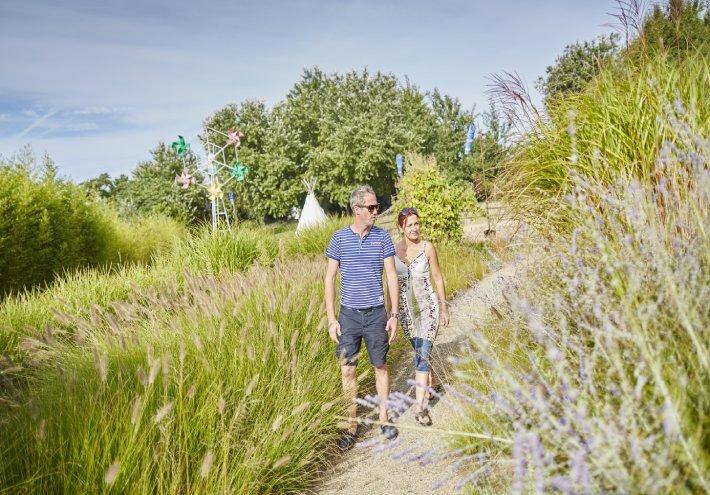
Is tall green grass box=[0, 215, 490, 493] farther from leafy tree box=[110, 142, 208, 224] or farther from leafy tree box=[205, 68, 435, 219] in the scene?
leafy tree box=[110, 142, 208, 224]

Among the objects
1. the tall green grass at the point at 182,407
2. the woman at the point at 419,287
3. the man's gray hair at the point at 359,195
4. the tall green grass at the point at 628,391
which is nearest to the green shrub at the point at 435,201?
the tall green grass at the point at 182,407

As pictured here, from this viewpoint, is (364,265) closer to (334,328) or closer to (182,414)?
(334,328)

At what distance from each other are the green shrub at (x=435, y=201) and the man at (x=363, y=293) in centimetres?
761

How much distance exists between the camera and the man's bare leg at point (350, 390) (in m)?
3.82

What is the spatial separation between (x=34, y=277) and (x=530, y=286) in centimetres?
984

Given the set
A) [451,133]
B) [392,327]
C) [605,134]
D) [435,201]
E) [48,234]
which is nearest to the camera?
[392,327]

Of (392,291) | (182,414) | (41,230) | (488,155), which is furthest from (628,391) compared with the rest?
(488,155)

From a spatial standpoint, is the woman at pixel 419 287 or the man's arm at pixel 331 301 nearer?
the man's arm at pixel 331 301

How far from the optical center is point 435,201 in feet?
37.8

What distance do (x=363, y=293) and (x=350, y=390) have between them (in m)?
0.78

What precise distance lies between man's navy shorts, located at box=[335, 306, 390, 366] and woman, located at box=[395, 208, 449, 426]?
1.58 feet

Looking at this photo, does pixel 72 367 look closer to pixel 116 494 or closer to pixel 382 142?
pixel 116 494

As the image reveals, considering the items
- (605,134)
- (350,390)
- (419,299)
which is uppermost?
(605,134)

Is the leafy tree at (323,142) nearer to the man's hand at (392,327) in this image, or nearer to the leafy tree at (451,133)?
the leafy tree at (451,133)
